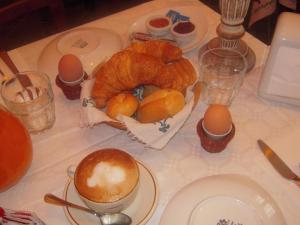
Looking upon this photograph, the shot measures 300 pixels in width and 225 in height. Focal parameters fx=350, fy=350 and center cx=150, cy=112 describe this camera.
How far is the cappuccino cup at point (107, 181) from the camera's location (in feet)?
1.95

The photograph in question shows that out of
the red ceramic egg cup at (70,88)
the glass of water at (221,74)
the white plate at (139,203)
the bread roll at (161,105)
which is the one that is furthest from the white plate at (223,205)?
the red ceramic egg cup at (70,88)

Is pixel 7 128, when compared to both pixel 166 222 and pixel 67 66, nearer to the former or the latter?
pixel 67 66

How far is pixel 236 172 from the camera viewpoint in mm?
736

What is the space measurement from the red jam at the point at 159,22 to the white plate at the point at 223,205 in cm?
54

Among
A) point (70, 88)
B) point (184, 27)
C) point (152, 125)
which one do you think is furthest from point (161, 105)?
point (184, 27)

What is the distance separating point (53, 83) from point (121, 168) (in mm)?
438

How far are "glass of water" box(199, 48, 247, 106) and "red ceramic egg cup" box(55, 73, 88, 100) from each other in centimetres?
31

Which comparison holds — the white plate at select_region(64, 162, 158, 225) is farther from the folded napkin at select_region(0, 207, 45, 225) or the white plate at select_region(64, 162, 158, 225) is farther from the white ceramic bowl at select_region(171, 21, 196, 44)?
the white ceramic bowl at select_region(171, 21, 196, 44)

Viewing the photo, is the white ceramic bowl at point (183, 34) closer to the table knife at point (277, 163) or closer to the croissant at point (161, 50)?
the croissant at point (161, 50)

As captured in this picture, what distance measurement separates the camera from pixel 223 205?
62 centimetres

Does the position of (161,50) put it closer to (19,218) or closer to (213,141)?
(213,141)

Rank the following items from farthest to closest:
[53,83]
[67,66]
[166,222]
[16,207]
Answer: [53,83] → [67,66] → [16,207] → [166,222]

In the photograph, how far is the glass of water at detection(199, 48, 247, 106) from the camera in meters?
0.88

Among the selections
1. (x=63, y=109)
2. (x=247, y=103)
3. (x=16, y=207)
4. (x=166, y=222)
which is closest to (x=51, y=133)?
(x=63, y=109)
